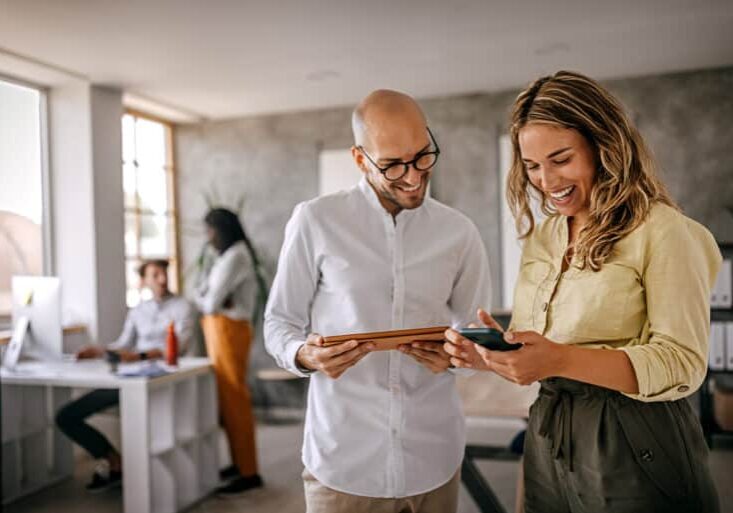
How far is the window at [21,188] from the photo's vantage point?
4562 mm

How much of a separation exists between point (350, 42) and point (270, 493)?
266 cm

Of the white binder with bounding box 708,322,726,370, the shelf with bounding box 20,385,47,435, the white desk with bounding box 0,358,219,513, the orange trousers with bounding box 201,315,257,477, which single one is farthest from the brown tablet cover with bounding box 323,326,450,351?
the white binder with bounding box 708,322,726,370

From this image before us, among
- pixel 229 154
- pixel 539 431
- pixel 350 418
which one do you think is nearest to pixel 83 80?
pixel 229 154

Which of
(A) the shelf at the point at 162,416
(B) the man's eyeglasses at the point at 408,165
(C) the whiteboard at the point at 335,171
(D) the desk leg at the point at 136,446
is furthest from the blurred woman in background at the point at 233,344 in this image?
(B) the man's eyeglasses at the point at 408,165

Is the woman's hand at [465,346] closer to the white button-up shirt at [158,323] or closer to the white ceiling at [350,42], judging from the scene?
the white ceiling at [350,42]

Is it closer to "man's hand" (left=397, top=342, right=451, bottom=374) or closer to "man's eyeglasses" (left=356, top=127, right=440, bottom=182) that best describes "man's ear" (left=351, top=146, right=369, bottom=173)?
"man's eyeglasses" (left=356, top=127, right=440, bottom=182)

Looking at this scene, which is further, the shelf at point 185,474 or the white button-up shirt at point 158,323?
the white button-up shirt at point 158,323

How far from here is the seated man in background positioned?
159 inches

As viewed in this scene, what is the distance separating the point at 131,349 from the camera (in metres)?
4.35

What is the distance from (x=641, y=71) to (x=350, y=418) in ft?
14.4

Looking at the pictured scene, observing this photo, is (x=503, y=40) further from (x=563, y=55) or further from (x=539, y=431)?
(x=539, y=431)

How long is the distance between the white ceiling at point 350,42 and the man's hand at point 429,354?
8.29ft

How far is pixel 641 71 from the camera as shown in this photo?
507cm

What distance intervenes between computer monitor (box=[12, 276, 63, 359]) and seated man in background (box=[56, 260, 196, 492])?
42 cm
